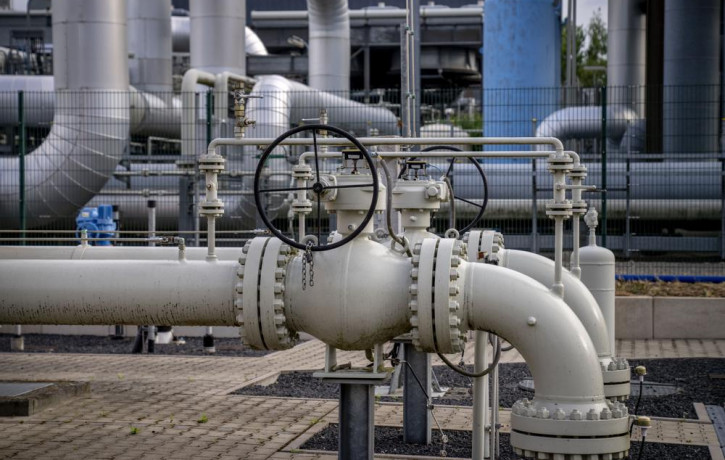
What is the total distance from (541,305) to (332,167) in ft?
37.2

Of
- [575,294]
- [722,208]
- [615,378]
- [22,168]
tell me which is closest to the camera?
[575,294]

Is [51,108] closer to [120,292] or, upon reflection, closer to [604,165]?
[604,165]

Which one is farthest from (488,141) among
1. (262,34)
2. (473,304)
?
(262,34)

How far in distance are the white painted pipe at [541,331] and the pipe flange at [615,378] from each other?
5.26 feet

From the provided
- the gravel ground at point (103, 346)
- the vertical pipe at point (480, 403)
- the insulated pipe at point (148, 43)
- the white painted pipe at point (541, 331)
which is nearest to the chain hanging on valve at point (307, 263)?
the white painted pipe at point (541, 331)

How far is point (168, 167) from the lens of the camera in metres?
18.7

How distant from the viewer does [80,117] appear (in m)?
15.0

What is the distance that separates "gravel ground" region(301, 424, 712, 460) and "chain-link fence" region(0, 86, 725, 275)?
7.26 meters

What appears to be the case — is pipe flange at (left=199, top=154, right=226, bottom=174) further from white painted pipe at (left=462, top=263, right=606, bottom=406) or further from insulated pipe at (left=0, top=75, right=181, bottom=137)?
insulated pipe at (left=0, top=75, right=181, bottom=137)

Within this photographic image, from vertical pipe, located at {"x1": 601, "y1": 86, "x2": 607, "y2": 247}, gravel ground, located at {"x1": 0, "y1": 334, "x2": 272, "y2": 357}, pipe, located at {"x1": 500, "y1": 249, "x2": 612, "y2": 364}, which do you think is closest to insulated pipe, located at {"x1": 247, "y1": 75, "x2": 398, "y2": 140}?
vertical pipe, located at {"x1": 601, "y1": 86, "x2": 607, "y2": 247}

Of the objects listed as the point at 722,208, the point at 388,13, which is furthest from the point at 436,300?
the point at 388,13

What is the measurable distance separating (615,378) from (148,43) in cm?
1708

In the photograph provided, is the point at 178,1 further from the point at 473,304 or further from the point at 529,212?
the point at 473,304

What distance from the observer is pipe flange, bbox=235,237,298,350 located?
4801 millimetres
